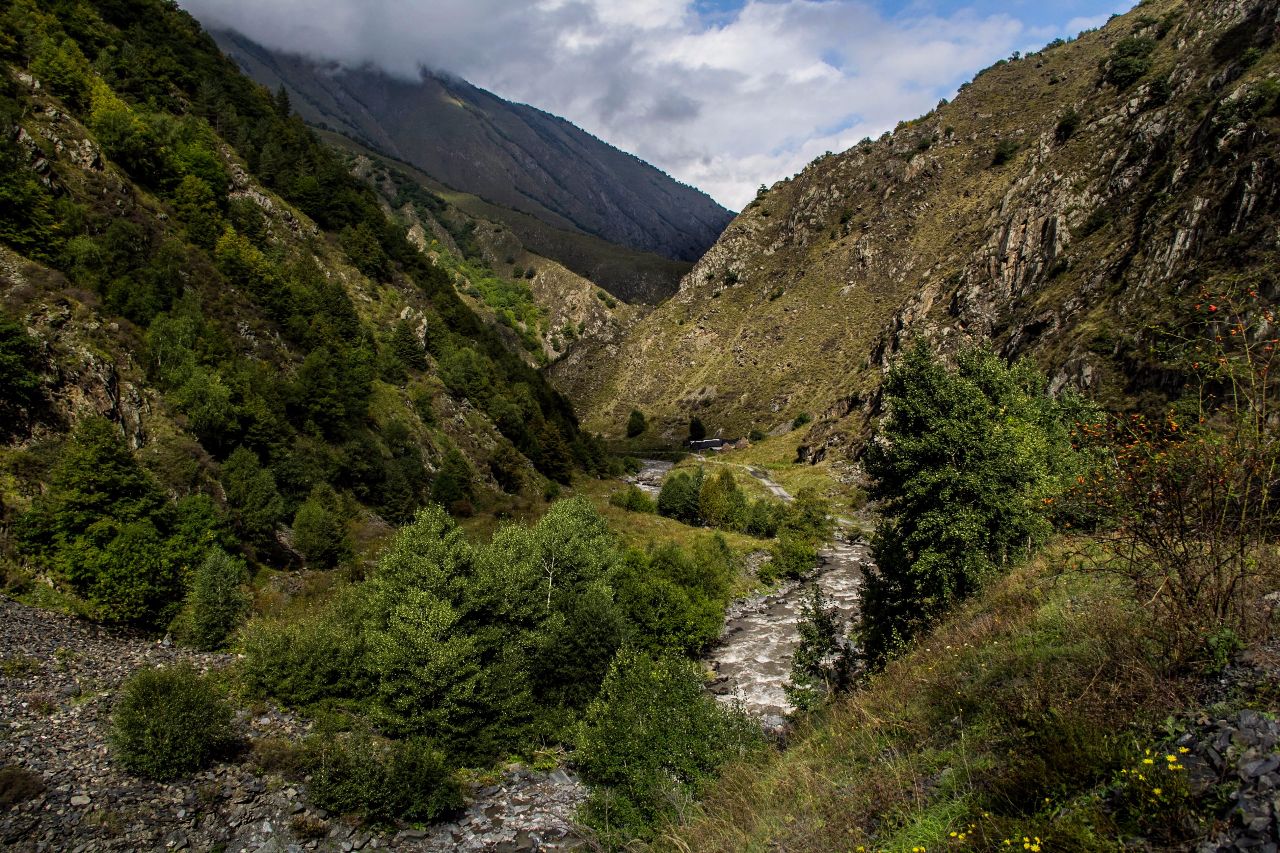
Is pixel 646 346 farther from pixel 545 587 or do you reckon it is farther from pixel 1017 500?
pixel 1017 500

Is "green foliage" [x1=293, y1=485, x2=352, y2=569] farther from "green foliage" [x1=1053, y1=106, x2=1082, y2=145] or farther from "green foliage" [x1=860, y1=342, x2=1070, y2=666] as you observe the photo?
"green foliage" [x1=1053, y1=106, x2=1082, y2=145]

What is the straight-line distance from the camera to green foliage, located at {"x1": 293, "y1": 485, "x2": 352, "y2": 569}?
3541 centimetres

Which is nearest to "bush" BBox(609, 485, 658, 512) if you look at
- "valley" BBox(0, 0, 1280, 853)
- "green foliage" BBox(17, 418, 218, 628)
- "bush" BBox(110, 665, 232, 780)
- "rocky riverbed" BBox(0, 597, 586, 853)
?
"valley" BBox(0, 0, 1280, 853)

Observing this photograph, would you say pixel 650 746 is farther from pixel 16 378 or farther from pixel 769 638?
pixel 16 378

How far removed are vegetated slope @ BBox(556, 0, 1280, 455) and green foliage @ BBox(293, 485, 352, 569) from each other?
38.5 m

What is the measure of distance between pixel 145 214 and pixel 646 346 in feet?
368

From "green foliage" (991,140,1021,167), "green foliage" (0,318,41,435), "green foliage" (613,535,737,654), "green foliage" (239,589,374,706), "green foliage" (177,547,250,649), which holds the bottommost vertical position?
"green foliage" (613,535,737,654)

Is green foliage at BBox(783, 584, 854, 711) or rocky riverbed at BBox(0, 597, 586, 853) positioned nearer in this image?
rocky riverbed at BBox(0, 597, 586, 853)

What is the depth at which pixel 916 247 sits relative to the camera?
384 feet

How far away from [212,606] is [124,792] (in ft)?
31.3

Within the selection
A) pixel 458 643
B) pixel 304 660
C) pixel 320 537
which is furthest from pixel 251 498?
pixel 458 643

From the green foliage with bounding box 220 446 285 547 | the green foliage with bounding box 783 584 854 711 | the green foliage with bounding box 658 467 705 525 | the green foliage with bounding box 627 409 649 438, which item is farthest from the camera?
the green foliage with bounding box 627 409 649 438

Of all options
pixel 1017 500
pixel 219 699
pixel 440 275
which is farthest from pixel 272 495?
pixel 440 275

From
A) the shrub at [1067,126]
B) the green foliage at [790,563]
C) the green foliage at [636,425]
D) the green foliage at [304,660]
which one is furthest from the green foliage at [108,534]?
the shrub at [1067,126]
